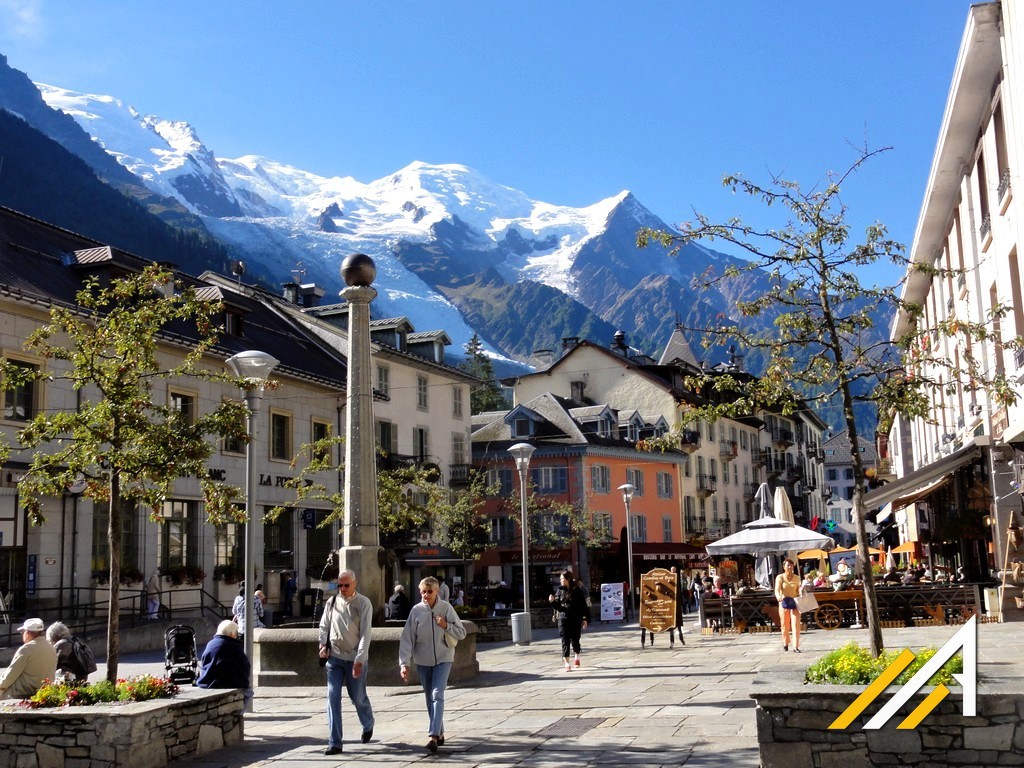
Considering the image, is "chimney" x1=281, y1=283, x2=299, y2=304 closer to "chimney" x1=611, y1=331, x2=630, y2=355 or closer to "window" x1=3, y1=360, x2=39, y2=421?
"chimney" x1=611, y1=331, x2=630, y2=355

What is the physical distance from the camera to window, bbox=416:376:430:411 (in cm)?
4692

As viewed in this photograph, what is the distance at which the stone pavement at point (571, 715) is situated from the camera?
9523 mm

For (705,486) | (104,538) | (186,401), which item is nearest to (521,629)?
(104,538)

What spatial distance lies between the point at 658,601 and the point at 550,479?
103ft

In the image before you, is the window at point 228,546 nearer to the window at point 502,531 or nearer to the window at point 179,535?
the window at point 179,535

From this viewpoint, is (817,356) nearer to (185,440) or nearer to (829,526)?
(185,440)

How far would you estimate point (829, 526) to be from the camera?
54.0 m

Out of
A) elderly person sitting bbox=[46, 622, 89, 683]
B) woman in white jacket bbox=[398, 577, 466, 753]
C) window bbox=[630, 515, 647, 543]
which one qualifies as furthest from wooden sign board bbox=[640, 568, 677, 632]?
window bbox=[630, 515, 647, 543]

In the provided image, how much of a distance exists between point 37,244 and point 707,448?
150 feet

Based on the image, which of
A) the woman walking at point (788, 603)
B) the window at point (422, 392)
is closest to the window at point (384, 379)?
the window at point (422, 392)

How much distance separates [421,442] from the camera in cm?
4675

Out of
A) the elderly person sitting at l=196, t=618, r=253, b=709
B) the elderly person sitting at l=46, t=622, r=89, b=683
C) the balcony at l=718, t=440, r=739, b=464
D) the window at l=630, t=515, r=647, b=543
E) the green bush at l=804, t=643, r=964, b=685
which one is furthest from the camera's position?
the balcony at l=718, t=440, r=739, b=464

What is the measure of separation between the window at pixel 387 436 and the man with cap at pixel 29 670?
1224 inches

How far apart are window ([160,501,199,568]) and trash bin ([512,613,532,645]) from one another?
10455 millimetres
